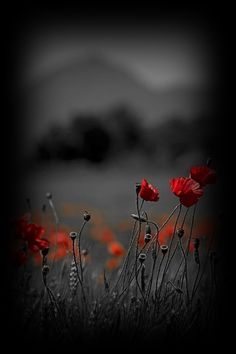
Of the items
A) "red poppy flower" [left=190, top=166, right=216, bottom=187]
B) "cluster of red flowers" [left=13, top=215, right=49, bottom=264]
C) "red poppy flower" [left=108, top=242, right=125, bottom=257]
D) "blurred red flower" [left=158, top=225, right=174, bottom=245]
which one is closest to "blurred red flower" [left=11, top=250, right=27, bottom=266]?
"cluster of red flowers" [left=13, top=215, right=49, bottom=264]

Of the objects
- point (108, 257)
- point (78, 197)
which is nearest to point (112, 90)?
point (78, 197)

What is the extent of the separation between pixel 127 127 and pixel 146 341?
216 centimetres

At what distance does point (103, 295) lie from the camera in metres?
1.75

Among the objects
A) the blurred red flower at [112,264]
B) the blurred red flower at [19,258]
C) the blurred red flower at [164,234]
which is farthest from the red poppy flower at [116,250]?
the blurred red flower at [19,258]

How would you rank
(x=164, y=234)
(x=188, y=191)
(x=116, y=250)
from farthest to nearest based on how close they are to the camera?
(x=164, y=234)
(x=116, y=250)
(x=188, y=191)

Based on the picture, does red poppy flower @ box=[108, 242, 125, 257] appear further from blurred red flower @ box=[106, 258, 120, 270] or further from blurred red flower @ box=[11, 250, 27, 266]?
blurred red flower @ box=[11, 250, 27, 266]

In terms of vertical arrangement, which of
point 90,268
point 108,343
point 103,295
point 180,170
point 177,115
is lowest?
point 108,343

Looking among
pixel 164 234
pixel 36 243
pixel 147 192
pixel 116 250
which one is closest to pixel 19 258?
pixel 36 243

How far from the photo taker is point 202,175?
165 centimetres

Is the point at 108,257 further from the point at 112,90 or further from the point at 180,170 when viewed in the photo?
the point at 112,90

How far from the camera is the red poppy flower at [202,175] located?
165 centimetres

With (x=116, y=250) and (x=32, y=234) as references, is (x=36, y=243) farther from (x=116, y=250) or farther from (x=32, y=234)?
(x=116, y=250)

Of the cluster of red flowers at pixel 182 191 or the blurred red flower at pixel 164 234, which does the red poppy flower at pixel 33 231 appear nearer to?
the cluster of red flowers at pixel 182 191

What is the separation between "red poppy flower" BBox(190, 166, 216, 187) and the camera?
1.65 metres
